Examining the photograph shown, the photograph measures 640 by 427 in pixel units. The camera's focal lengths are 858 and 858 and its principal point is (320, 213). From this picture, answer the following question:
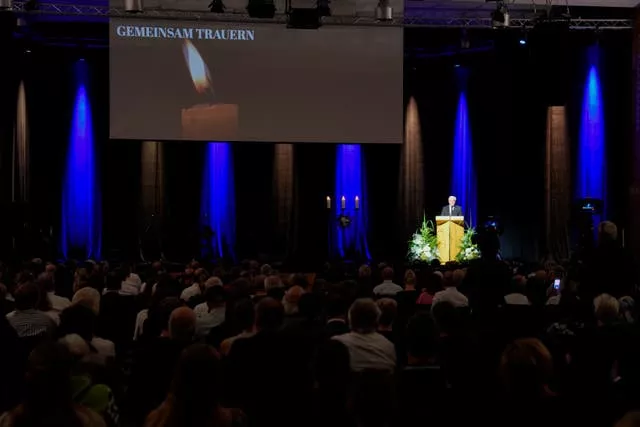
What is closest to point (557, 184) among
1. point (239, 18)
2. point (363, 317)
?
point (239, 18)

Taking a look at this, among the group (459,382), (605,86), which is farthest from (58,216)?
(459,382)

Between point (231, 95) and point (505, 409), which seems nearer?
point (505, 409)

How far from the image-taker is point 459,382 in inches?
138

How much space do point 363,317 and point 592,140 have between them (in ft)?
40.8

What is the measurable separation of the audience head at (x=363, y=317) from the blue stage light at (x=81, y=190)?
44.5ft

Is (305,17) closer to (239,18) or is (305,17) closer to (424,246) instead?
(239,18)

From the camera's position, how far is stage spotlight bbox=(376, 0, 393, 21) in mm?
13016

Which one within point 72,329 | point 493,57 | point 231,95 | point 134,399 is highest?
point 493,57

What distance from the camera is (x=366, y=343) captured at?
4379 millimetres

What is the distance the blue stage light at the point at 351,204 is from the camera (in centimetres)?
1792

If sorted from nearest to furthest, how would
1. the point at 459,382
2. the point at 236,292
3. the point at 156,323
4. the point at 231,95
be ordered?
the point at 459,382
the point at 156,323
the point at 236,292
the point at 231,95

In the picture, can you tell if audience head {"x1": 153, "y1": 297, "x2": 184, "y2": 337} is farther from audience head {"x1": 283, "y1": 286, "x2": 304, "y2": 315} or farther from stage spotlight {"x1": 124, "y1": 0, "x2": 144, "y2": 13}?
stage spotlight {"x1": 124, "y1": 0, "x2": 144, "y2": 13}

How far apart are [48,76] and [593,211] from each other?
10821 mm

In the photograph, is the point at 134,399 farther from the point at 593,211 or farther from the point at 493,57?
the point at 493,57
